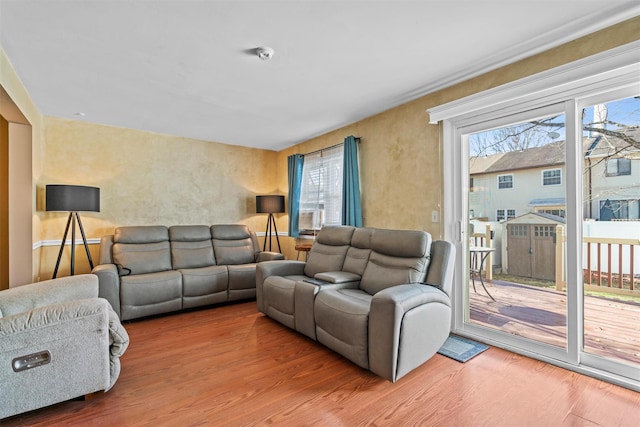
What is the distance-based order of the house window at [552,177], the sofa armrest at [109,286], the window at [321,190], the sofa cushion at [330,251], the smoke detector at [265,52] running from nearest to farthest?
the smoke detector at [265,52]
the house window at [552,177]
the sofa armrest at [109,286]
the sofa cushion at [330,251]
the window at [321,190]

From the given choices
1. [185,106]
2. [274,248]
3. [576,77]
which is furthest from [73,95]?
[576,77]

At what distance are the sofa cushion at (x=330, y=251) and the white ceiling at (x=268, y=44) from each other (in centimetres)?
145

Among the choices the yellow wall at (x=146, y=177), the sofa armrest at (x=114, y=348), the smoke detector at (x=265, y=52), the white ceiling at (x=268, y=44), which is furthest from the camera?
the yellow wall at (x=146, y=177)

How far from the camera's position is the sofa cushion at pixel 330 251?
10.9ft

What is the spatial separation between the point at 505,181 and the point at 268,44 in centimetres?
Answer: 230

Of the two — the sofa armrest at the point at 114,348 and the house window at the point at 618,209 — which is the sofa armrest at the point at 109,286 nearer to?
the sofa armrest at the point at 114,348

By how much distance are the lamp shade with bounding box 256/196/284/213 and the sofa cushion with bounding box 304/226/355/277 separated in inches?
66.8

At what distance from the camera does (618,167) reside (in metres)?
2.15

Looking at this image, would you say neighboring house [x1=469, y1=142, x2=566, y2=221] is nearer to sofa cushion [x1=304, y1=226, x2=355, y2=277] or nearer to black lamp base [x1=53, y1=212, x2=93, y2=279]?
sofa cushion [x1=304, y1=226, x2=355, y2=277]

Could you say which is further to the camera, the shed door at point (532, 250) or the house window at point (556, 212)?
the shed door at point (532, 250)

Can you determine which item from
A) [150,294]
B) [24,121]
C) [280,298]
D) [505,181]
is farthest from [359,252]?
[24,121]

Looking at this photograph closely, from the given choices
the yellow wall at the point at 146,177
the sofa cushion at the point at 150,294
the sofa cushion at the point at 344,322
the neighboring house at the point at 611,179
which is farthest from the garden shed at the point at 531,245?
the yellow wall at the point at 146,177

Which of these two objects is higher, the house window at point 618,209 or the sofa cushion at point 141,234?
the house window at point 618,209

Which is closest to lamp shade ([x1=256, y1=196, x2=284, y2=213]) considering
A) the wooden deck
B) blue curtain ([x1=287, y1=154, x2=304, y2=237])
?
blue curtain ([x1=287, y1=154, x2=304, y2=237])
